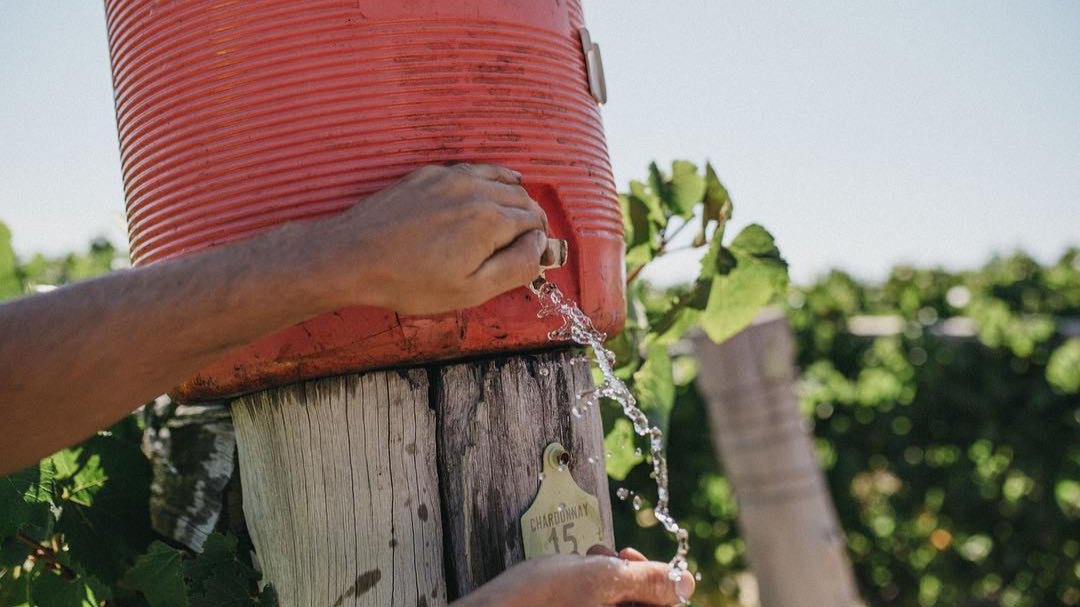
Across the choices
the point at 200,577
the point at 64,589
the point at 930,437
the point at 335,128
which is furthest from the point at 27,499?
the point at 930,437

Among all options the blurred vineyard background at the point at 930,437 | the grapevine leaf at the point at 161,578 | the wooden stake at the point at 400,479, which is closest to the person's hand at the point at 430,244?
the wooden stake at the point at 400,479

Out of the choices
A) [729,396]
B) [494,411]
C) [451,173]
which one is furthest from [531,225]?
[729,396]

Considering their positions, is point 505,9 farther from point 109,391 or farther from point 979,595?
point 979,595

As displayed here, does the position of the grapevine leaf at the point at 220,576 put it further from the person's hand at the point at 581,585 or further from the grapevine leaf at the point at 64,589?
the person's hand at the point at 581,585

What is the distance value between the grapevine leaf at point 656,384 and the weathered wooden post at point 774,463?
1.75 meters

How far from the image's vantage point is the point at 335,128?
3.76 ft

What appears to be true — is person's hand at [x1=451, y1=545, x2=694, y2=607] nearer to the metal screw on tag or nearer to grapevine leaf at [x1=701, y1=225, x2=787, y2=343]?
the metal screw on tag

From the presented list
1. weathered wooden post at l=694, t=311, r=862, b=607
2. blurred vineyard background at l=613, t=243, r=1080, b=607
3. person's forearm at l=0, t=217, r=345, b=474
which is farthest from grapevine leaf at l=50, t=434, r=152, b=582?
blurred vineyard background at l=613, t=243, r=1080, b=607

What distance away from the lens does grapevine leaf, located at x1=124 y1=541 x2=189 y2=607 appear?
1.44m

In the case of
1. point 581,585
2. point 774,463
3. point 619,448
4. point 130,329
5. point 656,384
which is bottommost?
point 774,463

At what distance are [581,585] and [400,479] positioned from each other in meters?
0.30

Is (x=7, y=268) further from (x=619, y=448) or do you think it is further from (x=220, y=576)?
(x=619, y=448)

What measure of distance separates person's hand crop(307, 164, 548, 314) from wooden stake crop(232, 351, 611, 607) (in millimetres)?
231

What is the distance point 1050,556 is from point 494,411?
16.1ft
